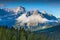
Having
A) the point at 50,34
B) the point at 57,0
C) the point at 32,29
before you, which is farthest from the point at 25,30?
the point at 57,0

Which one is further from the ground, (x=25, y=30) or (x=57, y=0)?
(x=57, y=0)

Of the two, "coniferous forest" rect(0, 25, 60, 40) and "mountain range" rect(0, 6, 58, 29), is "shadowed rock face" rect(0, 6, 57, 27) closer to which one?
"mountain range" rect(0, 6, 58, 29)

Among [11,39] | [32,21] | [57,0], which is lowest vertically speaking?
[11,39]

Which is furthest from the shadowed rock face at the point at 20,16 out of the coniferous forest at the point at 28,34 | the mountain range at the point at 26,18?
the coniferous forest at the point at 28,34

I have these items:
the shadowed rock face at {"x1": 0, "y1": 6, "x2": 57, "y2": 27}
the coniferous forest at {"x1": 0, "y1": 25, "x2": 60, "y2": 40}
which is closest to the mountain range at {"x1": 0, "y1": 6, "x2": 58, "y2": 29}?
the shadowed rock face at {"x1": 0, "y1": 6, "x2": 57, "y2": 27}

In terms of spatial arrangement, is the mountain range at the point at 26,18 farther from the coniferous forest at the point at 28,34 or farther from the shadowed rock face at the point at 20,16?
the coniferous forest at the point at 28,34

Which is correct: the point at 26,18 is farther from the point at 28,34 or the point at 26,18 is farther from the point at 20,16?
the point at 28,34

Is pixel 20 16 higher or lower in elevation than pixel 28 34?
higher

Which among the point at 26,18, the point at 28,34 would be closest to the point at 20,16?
the point at 26,18

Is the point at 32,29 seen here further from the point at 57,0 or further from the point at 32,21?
the point at 57,0
